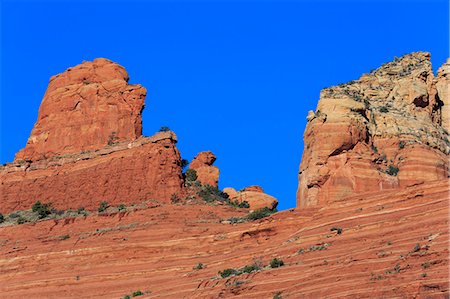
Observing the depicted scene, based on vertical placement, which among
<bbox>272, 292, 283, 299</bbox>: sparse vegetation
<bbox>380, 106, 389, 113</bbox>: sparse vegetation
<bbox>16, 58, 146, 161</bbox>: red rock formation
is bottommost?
<bbox>272, 292, 283, 299</bbox>: sparse vegetation

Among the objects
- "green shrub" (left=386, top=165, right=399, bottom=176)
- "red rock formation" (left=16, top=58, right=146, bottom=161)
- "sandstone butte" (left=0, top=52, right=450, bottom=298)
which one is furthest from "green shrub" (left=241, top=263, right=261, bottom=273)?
"red rock formation" (left=16, top=58, right=146, bottom=161)

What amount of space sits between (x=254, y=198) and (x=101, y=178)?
14037 millimetres

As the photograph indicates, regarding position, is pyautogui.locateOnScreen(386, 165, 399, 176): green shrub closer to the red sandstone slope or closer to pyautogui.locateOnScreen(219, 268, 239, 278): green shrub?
the red sandstone slope

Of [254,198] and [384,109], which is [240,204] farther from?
[384,109]

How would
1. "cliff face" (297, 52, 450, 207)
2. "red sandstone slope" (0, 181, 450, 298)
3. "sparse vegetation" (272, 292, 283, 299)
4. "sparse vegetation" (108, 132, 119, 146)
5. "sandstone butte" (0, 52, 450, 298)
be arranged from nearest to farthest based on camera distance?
"red sandstone slope" (0, 181, 450, 298)
"sparse vegetation" (272, 292, 283, 299)
"sandstone butte" (0, 52, 450, 298)
"cliff face" (297, 52, 450, 207)
"sparse vegetation" (108, 132, 119, 146)

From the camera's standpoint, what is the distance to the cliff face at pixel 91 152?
80.9 meters

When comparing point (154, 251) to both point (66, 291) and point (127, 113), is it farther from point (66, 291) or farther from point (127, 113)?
point (127, 113)

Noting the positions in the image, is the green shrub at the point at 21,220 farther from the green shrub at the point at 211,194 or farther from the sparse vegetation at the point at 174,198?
the green shrub at the point at 211,194

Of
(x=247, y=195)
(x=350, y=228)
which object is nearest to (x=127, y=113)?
(x=247, y=195)

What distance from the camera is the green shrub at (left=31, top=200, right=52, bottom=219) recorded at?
80.9 meters

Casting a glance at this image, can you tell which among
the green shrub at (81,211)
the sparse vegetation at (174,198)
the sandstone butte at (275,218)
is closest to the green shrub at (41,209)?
the sandstone butte at (275,218)

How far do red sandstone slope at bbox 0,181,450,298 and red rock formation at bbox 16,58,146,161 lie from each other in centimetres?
1065

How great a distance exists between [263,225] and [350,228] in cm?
985

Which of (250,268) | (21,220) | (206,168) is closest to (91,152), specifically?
(21,220)
